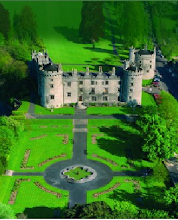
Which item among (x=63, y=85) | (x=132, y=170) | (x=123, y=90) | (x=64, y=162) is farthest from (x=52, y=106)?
(x=132, y=170)

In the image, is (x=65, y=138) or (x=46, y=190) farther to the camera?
(x=65, y=138)

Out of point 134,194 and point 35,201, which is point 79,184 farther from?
point 134,194

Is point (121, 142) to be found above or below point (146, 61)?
A: below

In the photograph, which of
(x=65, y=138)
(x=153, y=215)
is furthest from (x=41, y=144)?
(x=153, y=215)

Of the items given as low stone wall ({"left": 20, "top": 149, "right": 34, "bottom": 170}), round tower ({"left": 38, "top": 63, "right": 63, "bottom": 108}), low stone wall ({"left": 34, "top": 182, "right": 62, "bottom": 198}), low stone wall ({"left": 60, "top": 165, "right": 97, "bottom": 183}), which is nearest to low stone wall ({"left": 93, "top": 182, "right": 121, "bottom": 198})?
low stone wall ({"left": 60, "top": 165, "right": 97, "bottom": 183})

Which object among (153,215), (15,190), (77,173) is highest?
(77,173)

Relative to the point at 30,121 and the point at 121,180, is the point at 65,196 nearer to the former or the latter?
the point at 121,180

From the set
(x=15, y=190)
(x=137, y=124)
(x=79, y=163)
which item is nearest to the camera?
(x=15, y=190)

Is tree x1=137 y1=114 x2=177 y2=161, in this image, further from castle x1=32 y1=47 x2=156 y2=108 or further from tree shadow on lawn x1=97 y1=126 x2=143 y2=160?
castle x1=32 y1=47 x2=156 y2=108
